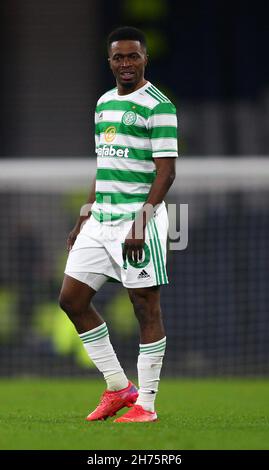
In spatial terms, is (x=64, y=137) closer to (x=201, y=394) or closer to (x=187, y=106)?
(x=187, y=106)

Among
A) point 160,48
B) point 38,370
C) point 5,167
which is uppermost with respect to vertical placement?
point 160,48

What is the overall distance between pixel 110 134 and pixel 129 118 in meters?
0.15

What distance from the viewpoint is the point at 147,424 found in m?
6.80

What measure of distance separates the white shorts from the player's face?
677 mm

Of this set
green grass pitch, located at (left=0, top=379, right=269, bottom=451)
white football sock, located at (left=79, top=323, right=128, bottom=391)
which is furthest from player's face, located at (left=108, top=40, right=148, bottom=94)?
green grass pitch, located at (left=0, top=379, right=269, bottom=451)

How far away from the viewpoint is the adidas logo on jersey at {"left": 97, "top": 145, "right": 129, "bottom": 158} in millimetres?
6910

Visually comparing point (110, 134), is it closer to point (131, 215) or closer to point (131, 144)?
point (131, 144)

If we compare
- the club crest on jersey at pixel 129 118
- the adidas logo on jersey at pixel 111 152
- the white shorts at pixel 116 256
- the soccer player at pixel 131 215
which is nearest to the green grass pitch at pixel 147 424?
the soccer player at pixel 131 215

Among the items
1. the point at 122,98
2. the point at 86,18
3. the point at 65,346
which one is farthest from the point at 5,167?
the point at 122,98

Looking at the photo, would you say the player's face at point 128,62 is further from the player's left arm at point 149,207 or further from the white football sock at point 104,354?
the white football sock at point 104,354

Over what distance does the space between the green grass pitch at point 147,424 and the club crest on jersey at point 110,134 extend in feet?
4.90

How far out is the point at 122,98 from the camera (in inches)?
274

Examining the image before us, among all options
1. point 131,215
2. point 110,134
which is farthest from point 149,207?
point 110,134

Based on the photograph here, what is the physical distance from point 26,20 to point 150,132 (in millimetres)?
9919
